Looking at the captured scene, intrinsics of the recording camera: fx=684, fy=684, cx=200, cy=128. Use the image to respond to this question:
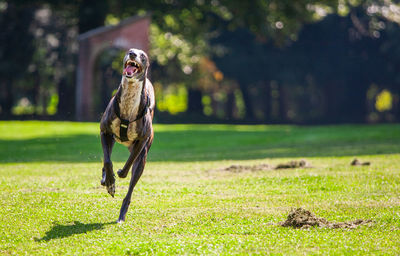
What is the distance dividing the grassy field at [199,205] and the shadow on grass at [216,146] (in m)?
0.37

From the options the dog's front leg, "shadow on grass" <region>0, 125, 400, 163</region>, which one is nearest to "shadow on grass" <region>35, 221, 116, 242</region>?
the dog's front leg

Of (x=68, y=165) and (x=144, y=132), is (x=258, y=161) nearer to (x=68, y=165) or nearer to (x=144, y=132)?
(x=68, y=165)

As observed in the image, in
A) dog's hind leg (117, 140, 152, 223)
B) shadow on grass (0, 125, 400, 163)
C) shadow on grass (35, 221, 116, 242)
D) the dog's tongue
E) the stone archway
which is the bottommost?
shadow on grass (0, 125, 400, 163)

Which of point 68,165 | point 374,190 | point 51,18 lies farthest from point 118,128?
point 51,18

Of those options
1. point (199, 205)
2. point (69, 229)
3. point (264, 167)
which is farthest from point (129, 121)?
point (264, 167)

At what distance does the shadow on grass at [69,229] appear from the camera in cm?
908

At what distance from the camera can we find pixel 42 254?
8164 mm

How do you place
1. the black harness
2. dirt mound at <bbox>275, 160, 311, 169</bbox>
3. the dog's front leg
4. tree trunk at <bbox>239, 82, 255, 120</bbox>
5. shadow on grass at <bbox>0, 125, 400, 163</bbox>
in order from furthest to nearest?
tree trunk at <bbox>239, 82, 255, 120</bbox> < shadow on grass at <bbox>0, 125, 400, 163</bbox> < dirt mound at <bbox>275, 160, 311, 169</bbox> < the dog's front leg < the black harness

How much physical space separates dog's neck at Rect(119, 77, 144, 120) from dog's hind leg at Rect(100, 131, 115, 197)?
0.52 metres

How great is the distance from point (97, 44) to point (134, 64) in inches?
1139

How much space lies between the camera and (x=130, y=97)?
980 centimetres

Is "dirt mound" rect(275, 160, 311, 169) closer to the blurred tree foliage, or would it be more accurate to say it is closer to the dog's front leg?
the dog's front leg

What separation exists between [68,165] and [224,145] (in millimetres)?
10516

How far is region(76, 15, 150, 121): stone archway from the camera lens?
36.9m
